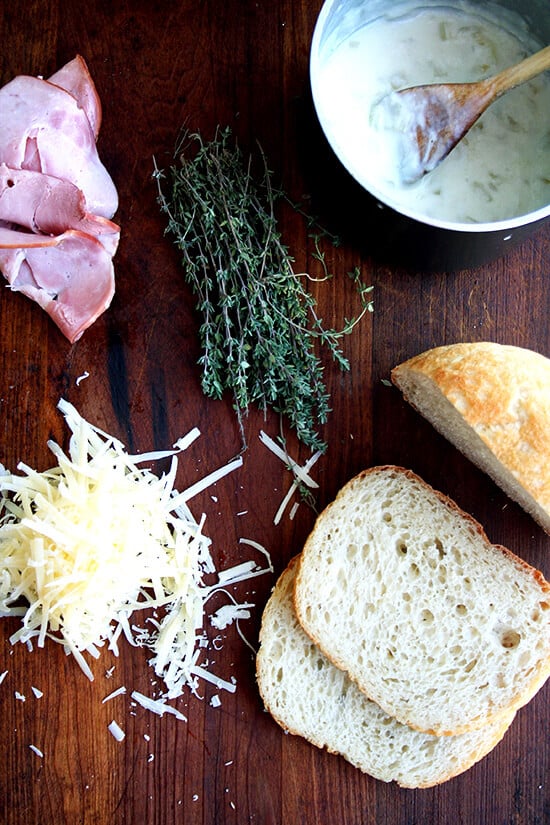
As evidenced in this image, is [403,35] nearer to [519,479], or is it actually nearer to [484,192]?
[484,192]

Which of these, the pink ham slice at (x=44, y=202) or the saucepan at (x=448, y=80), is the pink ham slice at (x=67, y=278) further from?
the saucepan at (x=448, y=80)

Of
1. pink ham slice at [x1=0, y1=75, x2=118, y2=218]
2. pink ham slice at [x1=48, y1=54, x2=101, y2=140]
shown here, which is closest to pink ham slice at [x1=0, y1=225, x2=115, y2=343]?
pink ham slice at [x1=0, y1=75, x2=118, y2=218]

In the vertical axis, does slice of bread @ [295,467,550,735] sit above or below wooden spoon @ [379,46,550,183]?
below

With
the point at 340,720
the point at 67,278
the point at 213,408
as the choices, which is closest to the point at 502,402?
the point at 213,408

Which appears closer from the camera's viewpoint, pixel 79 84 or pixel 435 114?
pixel 435 114

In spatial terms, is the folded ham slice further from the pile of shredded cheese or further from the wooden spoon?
→ the wooden spoon

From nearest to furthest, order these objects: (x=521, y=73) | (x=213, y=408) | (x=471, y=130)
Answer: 1. (x=521, y=73)
2. (x=471, y=130)
3. (x=213, y=408)

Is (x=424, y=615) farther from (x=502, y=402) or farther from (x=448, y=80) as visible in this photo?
(x=448, y=80)
